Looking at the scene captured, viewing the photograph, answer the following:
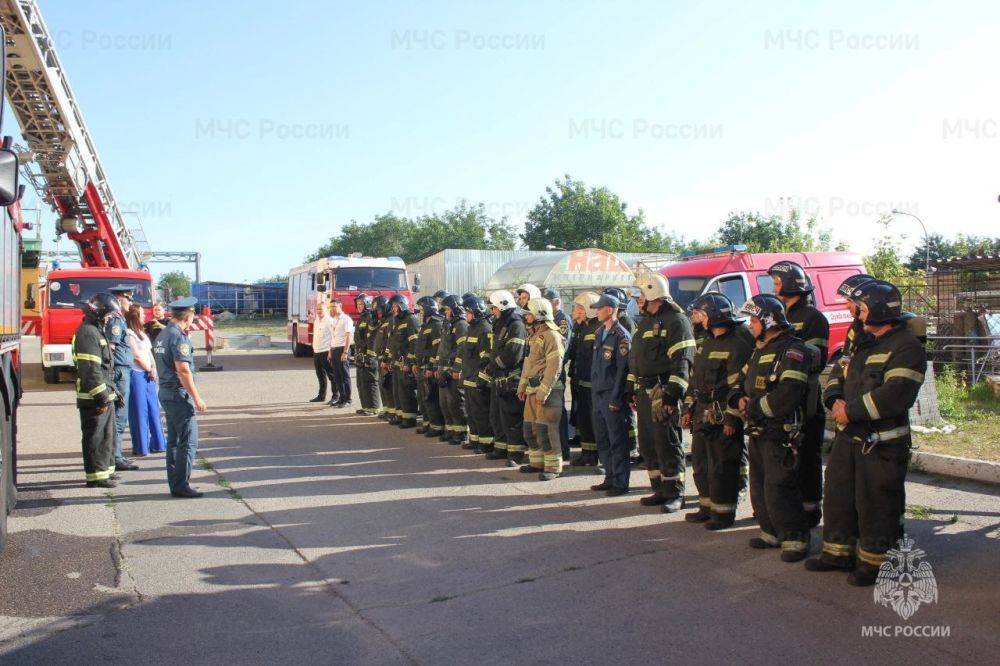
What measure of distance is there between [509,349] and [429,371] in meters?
2.35

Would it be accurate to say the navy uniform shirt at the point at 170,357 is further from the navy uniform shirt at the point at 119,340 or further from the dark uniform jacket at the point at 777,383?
the dark uniform jacket at the point at 777,383

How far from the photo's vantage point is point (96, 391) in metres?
8.17

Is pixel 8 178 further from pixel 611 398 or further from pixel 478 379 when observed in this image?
pixel 478 379

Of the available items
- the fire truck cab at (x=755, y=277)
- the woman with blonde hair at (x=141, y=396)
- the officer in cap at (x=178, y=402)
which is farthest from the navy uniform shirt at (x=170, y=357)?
the fire truck cab at (x=755, y=277)

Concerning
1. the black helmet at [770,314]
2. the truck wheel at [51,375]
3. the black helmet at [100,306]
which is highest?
the black helmet at [100,306]

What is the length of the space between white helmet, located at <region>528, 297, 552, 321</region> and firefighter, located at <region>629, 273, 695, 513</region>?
1.53m

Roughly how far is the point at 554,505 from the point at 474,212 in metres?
68.5

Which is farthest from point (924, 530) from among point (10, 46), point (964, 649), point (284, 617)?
point (10, 46)

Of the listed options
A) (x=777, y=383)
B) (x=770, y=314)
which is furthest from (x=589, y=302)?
(x=777, y=383)

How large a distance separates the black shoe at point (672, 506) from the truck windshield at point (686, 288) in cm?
625

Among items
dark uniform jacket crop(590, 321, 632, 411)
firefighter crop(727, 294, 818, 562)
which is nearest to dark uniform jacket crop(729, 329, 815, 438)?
firefighter crop(727, 294, 818, 562)

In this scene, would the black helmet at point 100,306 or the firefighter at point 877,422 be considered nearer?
the firefighter at point 877,422

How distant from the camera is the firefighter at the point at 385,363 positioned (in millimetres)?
12961

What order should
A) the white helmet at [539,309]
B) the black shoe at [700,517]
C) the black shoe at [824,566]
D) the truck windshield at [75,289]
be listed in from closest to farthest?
the black shoe at [824,566] < the black shoe at [700,517] < the white helmet at [539,309] < the truck windshield at [75,289]
